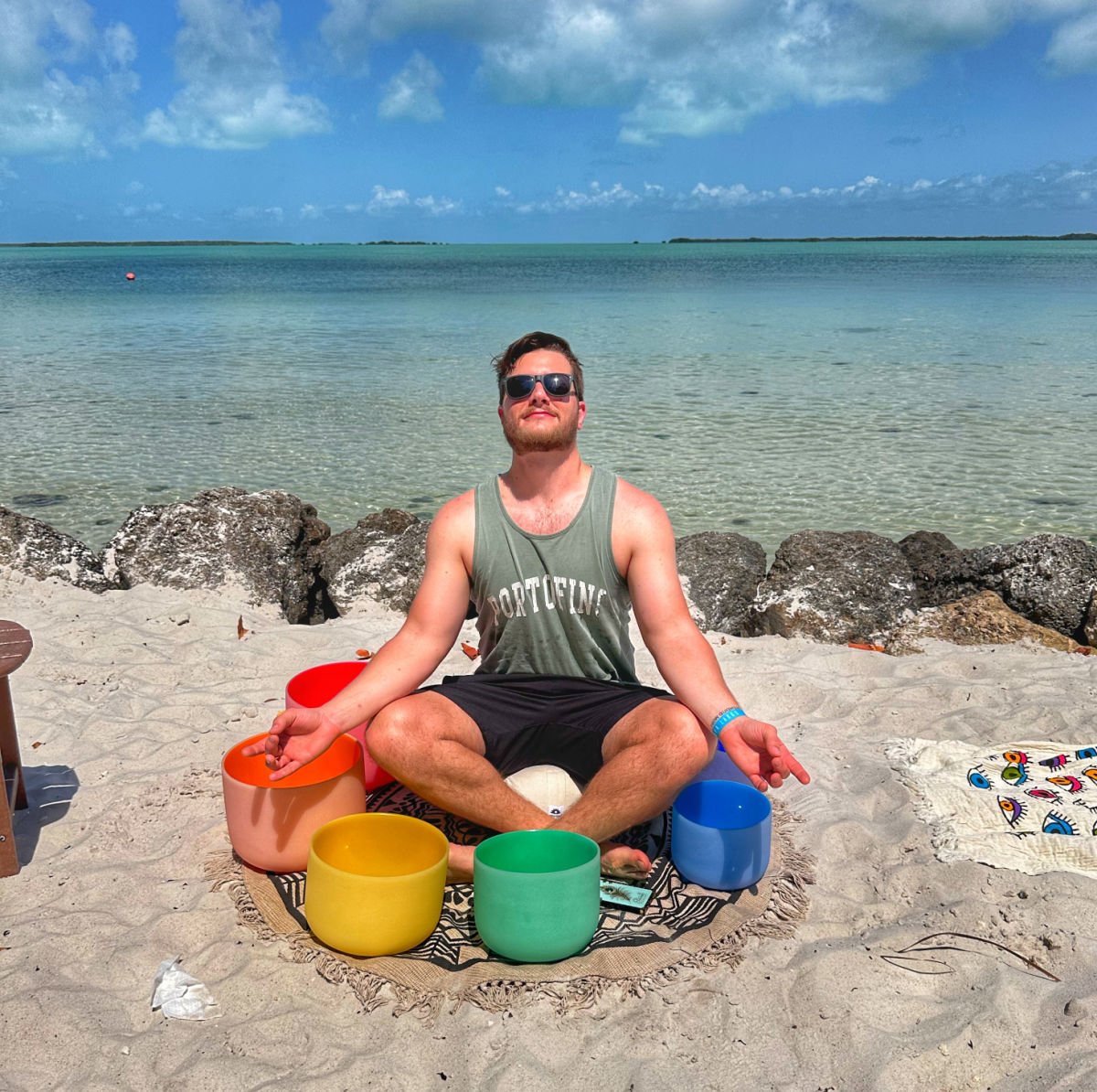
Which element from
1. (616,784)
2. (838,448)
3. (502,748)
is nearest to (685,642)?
(616,784)

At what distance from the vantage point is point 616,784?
3465mm

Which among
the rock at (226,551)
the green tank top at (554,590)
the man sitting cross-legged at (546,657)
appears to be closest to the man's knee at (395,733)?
the man sitting cross-legged at (546,657)

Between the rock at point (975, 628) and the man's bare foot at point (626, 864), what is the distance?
3149 mm

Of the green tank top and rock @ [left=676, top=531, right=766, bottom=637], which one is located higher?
the green tank top

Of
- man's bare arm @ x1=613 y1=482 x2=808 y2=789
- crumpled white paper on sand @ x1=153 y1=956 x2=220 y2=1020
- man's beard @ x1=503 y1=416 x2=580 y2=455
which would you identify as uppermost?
man's beard @ x1=503 y1=416 x2=580 y2=455

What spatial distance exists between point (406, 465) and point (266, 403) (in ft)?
17.9

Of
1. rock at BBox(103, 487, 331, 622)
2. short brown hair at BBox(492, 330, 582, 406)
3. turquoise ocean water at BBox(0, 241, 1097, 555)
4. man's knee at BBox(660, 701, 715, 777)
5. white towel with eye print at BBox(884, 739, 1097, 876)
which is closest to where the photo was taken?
man's knee at BBox(660, 701, 715, 777)

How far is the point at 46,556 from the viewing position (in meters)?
6.98

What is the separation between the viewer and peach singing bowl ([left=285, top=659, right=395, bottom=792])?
426 centimetres

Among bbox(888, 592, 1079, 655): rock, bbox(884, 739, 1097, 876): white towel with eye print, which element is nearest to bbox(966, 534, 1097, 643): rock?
bbox(888, 592, 1079, 655): rock

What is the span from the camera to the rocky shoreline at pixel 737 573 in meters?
6.37

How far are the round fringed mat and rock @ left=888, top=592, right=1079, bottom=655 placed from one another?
2.74 m

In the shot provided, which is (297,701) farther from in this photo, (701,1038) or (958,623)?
(958,623)

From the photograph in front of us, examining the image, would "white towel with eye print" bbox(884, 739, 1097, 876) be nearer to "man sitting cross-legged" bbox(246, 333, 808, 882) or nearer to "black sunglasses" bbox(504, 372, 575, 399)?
"man sitting cross-legged" bbox(246, 333, 808, 882)
